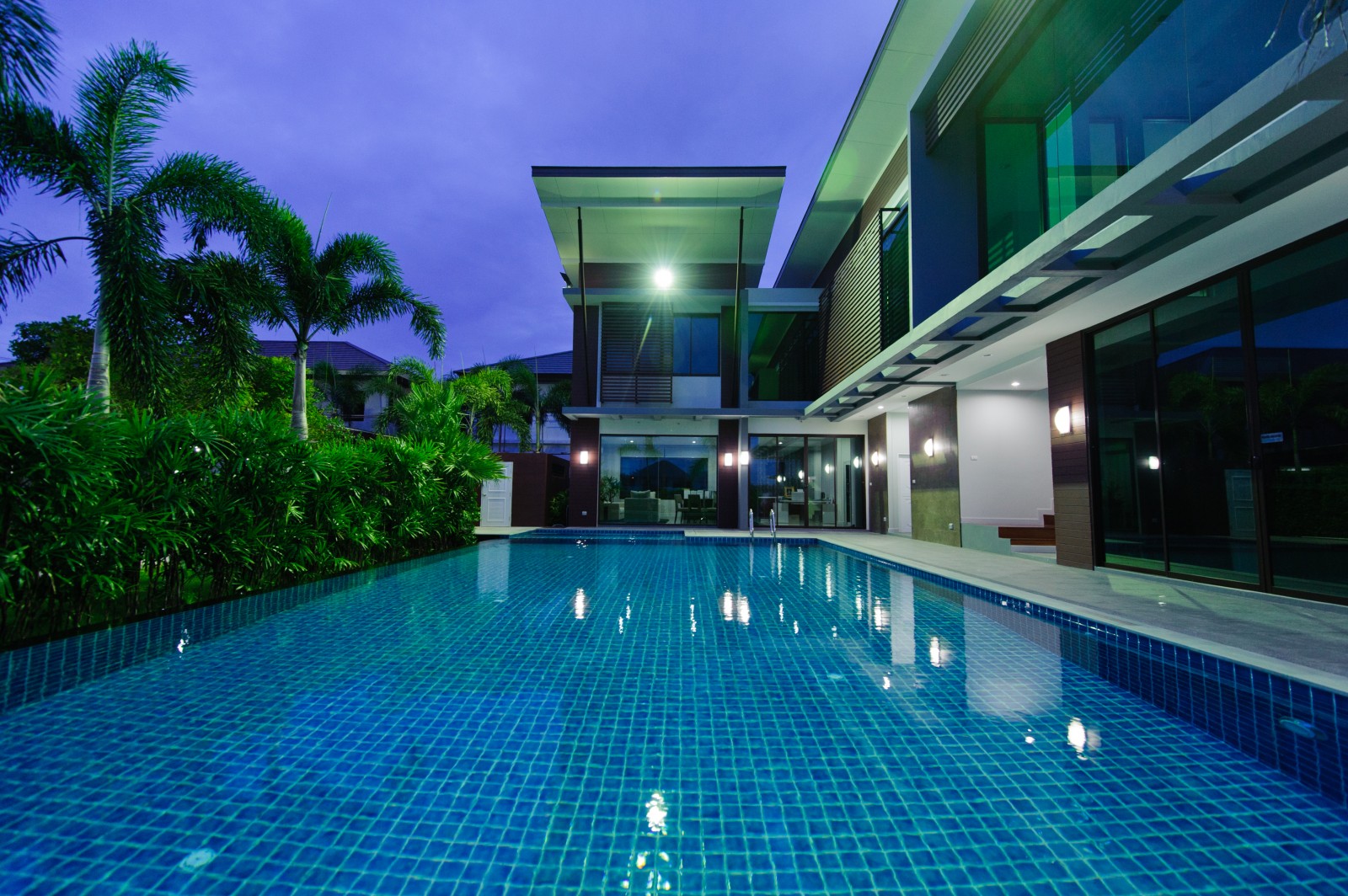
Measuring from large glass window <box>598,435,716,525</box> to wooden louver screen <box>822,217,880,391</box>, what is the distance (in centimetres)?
356

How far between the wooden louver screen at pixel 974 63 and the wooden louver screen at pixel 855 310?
2970 millimetres

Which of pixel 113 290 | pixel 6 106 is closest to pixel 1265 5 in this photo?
pixel 113 290

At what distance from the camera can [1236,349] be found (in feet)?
17.1

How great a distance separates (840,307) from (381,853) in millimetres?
12896

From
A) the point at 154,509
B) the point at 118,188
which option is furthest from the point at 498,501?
the point at 154,509

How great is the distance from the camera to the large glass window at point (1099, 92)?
14.5ft

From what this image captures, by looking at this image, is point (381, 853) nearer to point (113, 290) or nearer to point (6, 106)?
point (113, 290)

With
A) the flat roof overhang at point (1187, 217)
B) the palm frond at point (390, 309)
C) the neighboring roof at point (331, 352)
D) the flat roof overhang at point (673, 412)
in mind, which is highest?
the neighboring roof at point (331, 352)

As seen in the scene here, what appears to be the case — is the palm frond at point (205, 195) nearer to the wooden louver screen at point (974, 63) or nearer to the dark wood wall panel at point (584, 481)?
the dark wood wall panel at point (584, 481)

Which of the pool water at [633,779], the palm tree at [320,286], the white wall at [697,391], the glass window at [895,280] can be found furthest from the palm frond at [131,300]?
the white wall at [697,391]

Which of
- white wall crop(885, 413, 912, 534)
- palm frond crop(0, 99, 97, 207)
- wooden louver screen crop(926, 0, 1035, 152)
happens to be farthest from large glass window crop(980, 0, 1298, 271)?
palm frond crop(0, 99, 97, 207)

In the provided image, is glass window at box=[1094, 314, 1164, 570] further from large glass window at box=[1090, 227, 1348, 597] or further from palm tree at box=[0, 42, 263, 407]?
palm tree at box=[0, 42, 263, 407]

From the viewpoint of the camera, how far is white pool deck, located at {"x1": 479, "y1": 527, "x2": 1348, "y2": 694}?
309 centimetres

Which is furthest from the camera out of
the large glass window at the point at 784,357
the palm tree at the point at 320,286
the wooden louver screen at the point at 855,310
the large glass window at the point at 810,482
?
the large glass window at the point at 784,357
